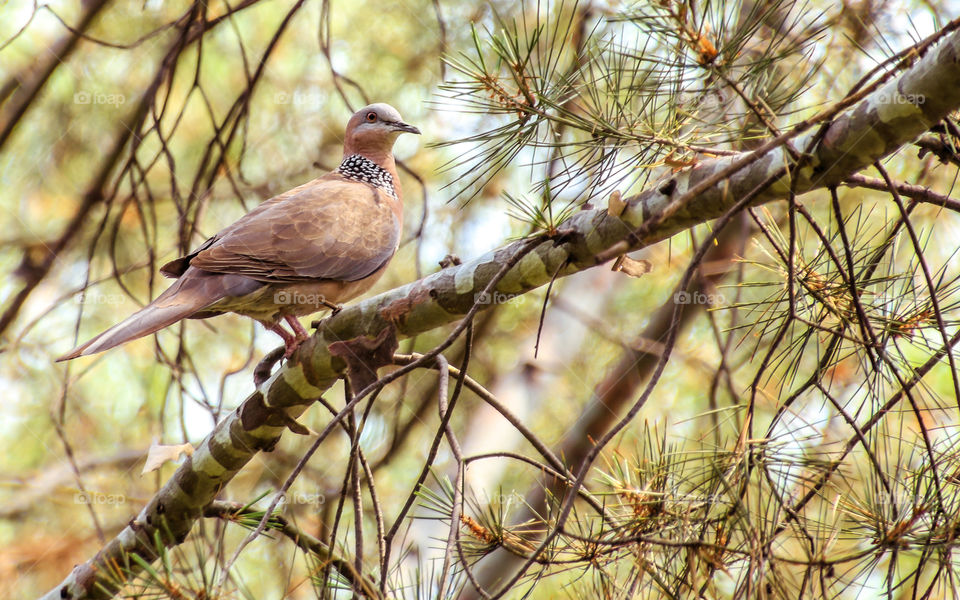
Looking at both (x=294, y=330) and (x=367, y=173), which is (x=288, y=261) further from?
(x=367, y=173)

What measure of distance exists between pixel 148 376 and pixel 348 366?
4041 mm

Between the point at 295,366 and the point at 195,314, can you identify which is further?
the point at 195,314

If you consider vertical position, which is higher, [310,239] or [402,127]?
[402,127]

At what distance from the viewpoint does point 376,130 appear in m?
4.82

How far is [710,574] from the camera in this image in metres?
2.05

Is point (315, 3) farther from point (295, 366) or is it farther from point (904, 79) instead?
point (904, 79)

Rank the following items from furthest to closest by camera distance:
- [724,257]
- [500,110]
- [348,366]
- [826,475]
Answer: [724,257], [348,366], [500,110], [826,475]

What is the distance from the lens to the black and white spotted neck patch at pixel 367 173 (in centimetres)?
468

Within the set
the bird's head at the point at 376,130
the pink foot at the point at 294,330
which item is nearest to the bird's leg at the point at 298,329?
the pink foot at the point at 294,330

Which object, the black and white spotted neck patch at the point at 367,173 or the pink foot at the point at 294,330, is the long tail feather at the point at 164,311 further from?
the black and white spotted neck patch at the point at 367,173

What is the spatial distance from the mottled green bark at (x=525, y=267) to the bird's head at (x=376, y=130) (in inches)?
90.8

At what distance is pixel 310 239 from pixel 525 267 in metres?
1.82

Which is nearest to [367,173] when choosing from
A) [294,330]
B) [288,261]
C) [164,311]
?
[288,261]

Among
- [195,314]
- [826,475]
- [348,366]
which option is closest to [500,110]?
[348,366]
